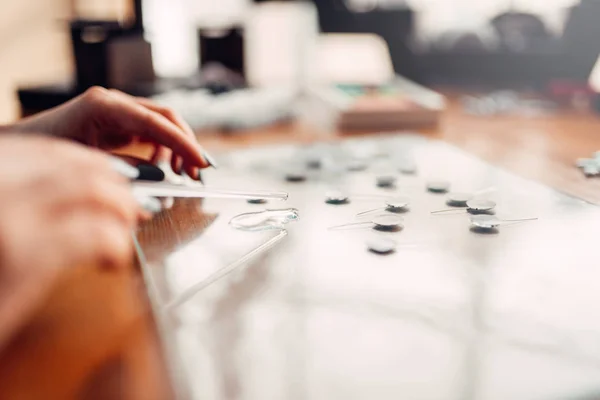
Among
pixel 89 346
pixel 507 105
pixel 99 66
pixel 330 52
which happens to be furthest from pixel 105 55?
pixel 89 346

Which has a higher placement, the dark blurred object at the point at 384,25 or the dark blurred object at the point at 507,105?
the dark blurred object at the point at 384,25

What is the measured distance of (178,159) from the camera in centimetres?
85

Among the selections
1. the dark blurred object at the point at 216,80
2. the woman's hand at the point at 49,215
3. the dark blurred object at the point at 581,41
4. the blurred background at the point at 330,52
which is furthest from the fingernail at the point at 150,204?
the dark blurred object at the point at 581,41

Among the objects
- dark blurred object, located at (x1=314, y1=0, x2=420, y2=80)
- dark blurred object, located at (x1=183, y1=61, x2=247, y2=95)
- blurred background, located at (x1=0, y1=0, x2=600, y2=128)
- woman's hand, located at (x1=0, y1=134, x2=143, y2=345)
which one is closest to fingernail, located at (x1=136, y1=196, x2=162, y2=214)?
woman's hand, located at (x1=0, y1=134, x2=143, y2=345)

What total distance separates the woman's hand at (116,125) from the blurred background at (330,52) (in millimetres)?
408

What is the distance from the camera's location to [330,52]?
1.54m

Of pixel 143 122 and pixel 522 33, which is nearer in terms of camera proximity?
pixel 143 122

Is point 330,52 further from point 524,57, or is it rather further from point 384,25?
point 524,57

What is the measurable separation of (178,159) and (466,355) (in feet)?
1.77

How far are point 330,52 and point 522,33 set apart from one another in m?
0.53

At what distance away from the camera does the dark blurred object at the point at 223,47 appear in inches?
57.9

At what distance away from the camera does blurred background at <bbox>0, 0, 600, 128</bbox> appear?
133 centimetres

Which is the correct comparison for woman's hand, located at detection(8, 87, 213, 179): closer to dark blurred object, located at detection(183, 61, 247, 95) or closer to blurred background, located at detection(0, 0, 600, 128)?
blurred background, located at detection(0, 0, 600, 128)

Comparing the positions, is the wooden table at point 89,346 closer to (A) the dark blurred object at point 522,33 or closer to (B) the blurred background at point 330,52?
(B) the blurred background at point 330,52
